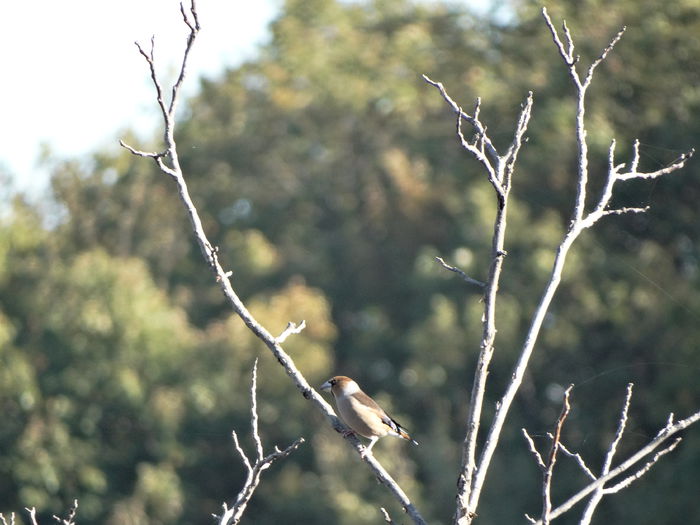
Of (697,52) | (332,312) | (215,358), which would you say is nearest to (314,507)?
(215,358)

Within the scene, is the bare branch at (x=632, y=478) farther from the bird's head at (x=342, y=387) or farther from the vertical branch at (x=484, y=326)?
the bird's head at (x=342, y=387)

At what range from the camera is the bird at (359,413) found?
292 inches

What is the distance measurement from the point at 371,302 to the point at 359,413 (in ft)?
67.7

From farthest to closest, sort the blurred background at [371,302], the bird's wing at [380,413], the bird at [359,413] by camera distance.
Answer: the blurred background at [371,302], the bird's wing at [380,413], the bird at [359,413]

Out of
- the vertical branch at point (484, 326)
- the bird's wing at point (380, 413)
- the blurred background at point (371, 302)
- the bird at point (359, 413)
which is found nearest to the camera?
the vertical branch at point (484, 326)

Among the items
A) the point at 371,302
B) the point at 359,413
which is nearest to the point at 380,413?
the point at 359,413

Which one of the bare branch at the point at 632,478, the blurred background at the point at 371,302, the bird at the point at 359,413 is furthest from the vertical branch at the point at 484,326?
the blurred background at the point at 371,302

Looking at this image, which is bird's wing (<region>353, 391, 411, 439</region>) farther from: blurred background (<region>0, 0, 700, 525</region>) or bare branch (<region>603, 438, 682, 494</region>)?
blurred background (<region>0, 0, 700, 525</region>)

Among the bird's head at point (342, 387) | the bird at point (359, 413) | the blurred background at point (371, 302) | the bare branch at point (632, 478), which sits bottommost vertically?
the bare branch at point (632, 478)

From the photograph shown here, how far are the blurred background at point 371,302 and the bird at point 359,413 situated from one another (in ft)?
34.8

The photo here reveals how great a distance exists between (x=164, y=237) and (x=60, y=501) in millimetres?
7540

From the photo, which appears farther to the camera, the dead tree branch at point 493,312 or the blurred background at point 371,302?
the blurred background at point 371,302

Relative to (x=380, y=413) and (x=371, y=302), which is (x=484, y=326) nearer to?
(x=380, y=413)

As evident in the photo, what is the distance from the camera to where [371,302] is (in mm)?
28094
